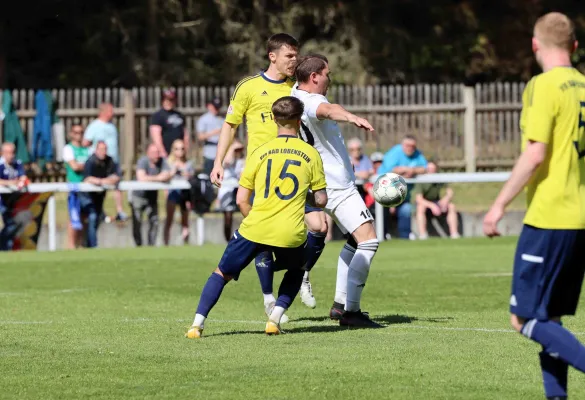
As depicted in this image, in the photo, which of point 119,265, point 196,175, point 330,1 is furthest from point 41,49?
point 119,265

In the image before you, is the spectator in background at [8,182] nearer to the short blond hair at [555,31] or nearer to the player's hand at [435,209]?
the player's hand at [435,209]

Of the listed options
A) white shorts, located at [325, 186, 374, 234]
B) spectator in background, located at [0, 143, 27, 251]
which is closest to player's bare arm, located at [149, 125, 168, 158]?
spectator in background, located at [0, 143, 27, 251]

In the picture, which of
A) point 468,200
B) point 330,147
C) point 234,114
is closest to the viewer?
point 330,147

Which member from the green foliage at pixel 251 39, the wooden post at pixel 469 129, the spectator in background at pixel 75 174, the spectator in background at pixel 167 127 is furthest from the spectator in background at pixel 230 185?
the green foliage at pixel 251 39

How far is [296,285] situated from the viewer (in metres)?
10.2

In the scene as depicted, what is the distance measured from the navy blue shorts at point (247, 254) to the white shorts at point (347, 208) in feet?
3.02

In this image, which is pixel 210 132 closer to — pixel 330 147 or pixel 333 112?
pixel 330 147

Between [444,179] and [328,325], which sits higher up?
[444,179]

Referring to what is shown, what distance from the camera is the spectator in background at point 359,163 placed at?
70.8ft

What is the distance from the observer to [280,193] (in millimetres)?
9820

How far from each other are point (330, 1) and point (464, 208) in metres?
20.1

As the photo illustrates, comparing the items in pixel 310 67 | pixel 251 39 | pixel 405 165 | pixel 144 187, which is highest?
pixel 251 39

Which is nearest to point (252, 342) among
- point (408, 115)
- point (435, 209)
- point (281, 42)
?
point (281, 42)

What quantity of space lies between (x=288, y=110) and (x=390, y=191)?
76.4 inches
